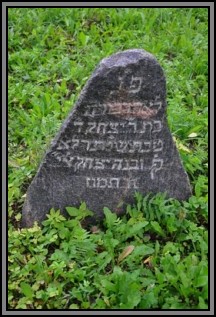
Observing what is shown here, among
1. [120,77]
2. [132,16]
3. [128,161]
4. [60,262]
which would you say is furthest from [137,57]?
[132,16]

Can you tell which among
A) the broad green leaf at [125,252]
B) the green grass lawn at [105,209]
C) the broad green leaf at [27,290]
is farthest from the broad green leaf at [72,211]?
the broad green leaf at [27,290]

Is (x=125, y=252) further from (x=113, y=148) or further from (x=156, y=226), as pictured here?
(x=113, y=148)

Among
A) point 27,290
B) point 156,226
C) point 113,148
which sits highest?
point 113,148

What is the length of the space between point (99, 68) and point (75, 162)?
649mm

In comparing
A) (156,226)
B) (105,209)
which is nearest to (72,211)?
(105,209)

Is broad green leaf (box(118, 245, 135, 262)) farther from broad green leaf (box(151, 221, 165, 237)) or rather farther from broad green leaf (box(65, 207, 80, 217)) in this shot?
broad green leaf (box(65, 207, 80, 217))

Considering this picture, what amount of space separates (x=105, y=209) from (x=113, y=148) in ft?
1.36

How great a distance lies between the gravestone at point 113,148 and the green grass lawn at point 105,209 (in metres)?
0.09

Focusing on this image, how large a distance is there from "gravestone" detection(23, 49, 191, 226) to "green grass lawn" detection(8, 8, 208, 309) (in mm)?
90

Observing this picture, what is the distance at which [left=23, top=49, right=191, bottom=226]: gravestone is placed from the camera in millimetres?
2793

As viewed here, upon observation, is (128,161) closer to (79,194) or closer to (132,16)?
(79,194)

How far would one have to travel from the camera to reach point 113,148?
3055 millimetres

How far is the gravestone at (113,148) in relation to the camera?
110 inches

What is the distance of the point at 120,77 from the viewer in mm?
2771
